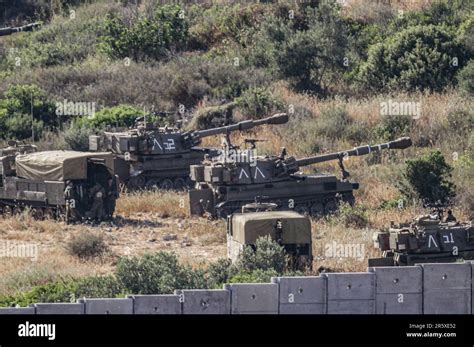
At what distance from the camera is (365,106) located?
45.1 meters

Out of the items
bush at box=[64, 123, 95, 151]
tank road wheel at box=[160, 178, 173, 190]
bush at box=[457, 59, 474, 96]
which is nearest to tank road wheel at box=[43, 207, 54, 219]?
tank road wheel at box=[160, 178, 173, 190]

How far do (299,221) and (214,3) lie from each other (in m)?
31.0

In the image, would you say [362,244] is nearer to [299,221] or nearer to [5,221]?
[299,221]

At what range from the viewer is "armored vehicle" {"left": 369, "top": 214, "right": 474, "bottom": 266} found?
27.3 m

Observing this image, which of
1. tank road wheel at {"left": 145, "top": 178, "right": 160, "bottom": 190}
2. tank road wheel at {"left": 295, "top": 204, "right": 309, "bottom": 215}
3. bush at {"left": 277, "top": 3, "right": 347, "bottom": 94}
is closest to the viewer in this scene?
tank road wheel at {"left": 295, "top": 204, "right": 309, "bottom": 215}

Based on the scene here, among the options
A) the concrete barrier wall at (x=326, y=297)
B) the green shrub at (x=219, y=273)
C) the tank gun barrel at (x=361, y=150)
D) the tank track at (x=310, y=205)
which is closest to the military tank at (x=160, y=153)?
the tank gun barrel at (x=361, y=150)

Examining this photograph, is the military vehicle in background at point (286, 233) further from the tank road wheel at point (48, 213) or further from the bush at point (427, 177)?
the tank road wheel at point (48, 213)

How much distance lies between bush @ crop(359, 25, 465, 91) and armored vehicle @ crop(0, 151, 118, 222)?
14113 mm

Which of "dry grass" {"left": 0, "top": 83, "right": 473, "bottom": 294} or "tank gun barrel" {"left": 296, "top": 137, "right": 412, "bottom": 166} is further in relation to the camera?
"tank gun barrel" {"left": 296, "top": 137, "right": 412, "bottom": 166}

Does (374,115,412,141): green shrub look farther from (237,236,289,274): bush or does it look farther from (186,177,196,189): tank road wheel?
(237,236,289,274): bush

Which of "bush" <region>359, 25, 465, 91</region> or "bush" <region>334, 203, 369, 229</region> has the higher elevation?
"bush" <region>359, 25, 465, 91</region>

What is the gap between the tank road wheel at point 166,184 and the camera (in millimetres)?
39719

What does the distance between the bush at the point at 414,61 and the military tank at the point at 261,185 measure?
10.9 metres
